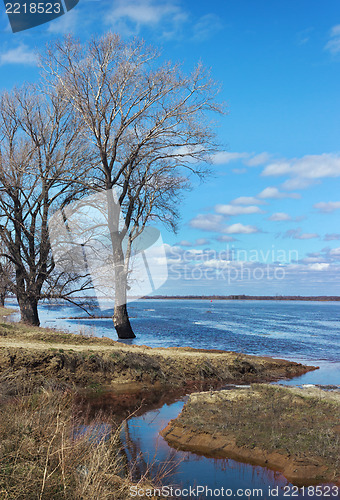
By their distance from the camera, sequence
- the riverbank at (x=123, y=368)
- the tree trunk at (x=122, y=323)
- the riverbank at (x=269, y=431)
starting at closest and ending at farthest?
the riverbank at (x=269, y=431) → the riverbank at (x=123, y=368) → the tree trunk at (x=122, y=323)

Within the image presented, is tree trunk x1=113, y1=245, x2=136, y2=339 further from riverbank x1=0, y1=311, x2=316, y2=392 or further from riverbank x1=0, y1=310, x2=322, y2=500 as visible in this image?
riverbank x1=0, y1=311, x2=316, y2=392

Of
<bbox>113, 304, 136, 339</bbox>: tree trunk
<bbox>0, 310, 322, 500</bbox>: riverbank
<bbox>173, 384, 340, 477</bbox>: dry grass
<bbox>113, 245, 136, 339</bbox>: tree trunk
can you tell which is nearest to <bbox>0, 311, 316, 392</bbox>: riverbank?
<bbox>0, 310, 322, 500</bbox>: riverbank

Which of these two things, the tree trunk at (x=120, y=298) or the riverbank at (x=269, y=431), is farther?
the tree trunk at (x=120, y=298)

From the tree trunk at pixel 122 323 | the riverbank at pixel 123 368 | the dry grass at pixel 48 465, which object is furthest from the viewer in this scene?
the tree trunk at pixel 122 323

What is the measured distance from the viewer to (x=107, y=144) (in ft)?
90.9

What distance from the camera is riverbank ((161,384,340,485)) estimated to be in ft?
26.6

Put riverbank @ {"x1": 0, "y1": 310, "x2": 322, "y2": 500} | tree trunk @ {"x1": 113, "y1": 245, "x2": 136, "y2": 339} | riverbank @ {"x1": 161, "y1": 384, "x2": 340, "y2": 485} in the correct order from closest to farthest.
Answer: riverbank @ {"x1": 0, "y1": 310, "x2": 322, "y2": 500}
riverbank @ {"x1": 161, "y1": 384, "x2": 340, "y2": 485}
tree trunk @ {"x1": 113, "y1": 245, "x2": 136, "y2": 339}

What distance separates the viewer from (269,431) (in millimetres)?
9398

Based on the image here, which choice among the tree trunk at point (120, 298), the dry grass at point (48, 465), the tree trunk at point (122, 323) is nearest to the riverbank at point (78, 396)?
the dry grass at point (48, 465)

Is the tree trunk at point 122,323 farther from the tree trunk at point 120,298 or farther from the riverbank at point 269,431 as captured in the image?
the riverbank at point 269,431

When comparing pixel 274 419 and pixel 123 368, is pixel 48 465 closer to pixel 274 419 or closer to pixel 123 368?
pixel 274 419

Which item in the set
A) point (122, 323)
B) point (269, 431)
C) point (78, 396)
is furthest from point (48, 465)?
point (122, 323)

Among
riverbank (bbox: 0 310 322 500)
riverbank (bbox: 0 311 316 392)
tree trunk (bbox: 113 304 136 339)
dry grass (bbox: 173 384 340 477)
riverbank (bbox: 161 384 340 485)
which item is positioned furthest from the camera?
tree trunk (bbox: 113 304 136 339)

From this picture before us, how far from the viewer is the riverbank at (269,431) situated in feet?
26.6
